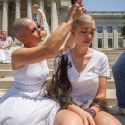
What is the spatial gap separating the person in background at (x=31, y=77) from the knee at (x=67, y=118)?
0.06m

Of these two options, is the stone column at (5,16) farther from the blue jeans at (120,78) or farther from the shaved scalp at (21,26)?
the shaved scalp at (21,26)

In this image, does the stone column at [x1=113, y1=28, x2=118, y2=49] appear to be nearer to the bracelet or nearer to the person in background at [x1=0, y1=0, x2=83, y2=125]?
the person in background at [x1=0, y1=0, x2=83, y2=125]

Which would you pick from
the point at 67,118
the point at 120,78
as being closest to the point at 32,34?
the point at 67,118

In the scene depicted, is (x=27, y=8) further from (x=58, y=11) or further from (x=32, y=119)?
(x=32, y=119)

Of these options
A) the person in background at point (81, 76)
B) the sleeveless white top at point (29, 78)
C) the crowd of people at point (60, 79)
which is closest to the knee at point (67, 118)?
the crowd of people at point (60, 79)

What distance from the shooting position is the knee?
2.37 meters

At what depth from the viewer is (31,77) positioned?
8.87 feet

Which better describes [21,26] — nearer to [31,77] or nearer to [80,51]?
[31,77]

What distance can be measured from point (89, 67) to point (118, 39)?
76616 mm

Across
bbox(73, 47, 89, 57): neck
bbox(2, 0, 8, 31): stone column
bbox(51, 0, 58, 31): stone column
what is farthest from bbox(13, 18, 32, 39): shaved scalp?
bbox(2, 0, 8, 31): stone column

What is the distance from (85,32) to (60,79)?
0.44 m

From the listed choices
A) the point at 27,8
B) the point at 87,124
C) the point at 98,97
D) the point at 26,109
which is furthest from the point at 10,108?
the point at 27,8

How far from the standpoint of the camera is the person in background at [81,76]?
2748 mm

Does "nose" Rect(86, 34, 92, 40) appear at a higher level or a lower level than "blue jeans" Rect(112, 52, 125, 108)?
→ higher
